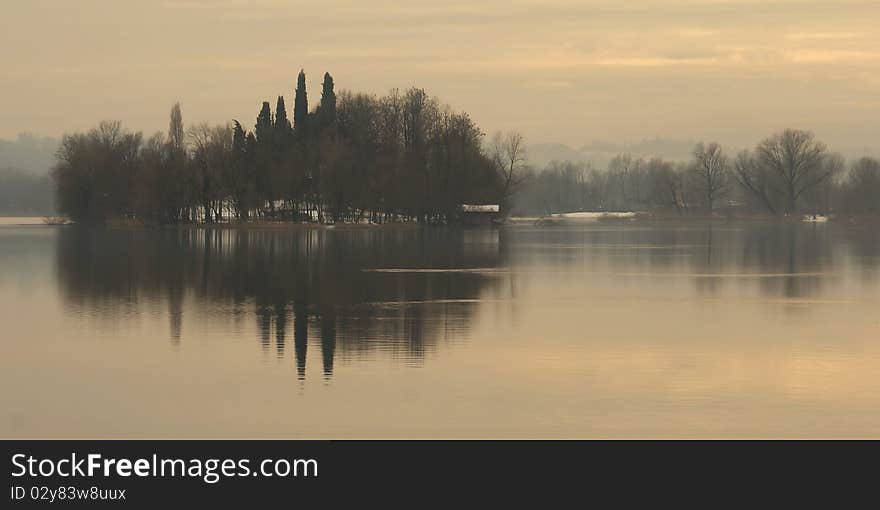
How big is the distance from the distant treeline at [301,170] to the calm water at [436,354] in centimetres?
7411

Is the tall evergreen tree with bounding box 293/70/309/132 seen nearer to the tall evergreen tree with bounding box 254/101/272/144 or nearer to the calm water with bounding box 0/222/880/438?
the tall evergreen tree with bounding box 254/101/272/144

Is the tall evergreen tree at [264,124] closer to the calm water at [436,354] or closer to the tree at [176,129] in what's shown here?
the tree at [176,129]

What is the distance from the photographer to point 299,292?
34.9m

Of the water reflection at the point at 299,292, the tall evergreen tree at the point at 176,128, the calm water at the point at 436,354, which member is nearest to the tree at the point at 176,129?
the tall evergreen tree at the point at 176,128

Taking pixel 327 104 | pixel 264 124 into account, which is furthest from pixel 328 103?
pixel 264 124

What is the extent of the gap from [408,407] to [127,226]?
109002 millimetres

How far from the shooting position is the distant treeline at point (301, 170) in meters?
118

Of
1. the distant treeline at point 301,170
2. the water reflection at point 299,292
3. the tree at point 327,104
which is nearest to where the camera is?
the water reflection at point 299,292

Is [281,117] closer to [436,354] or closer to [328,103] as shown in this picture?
[328,103]

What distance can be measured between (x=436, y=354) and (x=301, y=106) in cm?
11322

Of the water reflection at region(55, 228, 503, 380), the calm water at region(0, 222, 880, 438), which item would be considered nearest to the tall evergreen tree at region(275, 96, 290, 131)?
the water reflection at region(55, 228, 503, 380)

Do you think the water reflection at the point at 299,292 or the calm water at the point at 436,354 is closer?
the calm water at the point at 436,354

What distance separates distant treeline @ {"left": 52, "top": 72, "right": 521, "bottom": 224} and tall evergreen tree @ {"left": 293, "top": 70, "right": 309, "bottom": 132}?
108 millimetres
